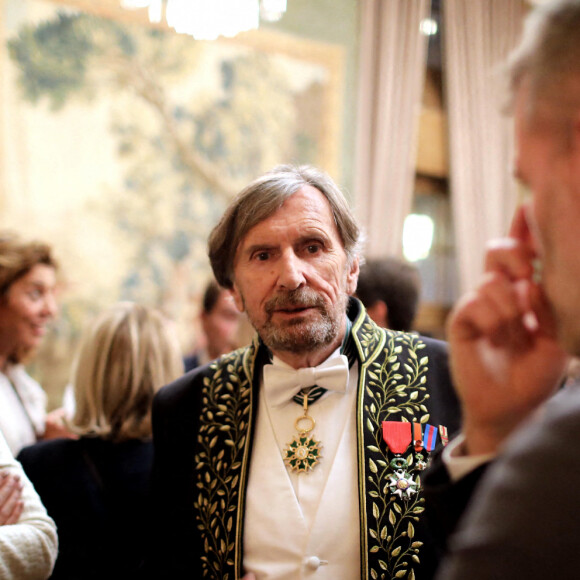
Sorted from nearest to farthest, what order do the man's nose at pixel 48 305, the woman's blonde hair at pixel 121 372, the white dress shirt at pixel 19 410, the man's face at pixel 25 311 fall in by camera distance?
the woman's blonde hair at pixel 121 372, the white dress shirt at pixel 19 410, the man's face at pixel 25 311, the man's nose at pixel 48 305

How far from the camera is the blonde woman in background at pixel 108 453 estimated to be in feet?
9.16

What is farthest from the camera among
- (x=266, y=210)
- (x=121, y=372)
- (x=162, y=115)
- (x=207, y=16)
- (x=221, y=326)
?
(x=162, y=115)

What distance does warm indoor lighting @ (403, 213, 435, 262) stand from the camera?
27.2 ft

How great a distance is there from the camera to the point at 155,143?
6.47 metres

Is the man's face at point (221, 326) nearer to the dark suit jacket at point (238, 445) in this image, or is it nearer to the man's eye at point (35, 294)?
the man's eye at point (35, 294)

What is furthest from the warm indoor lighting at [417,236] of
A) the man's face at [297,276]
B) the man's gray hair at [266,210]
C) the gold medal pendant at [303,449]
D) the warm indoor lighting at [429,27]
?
Result: the gold medal pendant at [303,449]

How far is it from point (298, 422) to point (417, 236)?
20.4ft

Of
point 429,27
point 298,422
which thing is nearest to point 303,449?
point 298,422

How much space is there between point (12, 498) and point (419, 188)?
699 cm

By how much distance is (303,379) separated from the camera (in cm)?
247

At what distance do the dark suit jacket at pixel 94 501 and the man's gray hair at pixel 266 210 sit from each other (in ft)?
3.01

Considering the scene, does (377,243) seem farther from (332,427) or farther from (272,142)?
(332,427)

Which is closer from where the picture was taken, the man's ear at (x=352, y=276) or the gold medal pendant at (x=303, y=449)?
the gold medal pendant at (x=303, y=449)

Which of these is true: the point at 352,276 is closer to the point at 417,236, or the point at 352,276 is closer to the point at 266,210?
the point at 266,210
